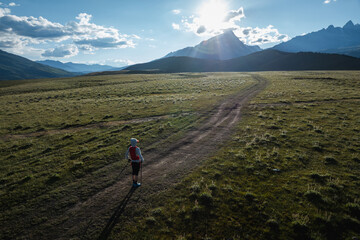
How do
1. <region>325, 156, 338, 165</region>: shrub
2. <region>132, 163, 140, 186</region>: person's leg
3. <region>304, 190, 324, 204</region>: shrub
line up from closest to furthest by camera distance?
1. <region>304, 190, 324, 204</region>: shrub
2. <region>132, 163, 140, 186</region>: person's leg
3. <region>325, 156, 338, 165</region>: shrub

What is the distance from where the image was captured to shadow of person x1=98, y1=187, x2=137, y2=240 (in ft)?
26.9

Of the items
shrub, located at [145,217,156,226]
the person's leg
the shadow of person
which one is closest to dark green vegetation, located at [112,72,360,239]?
shrub, located at [145,217,156,226]

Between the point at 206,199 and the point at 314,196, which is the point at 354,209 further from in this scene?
the point at 206,199

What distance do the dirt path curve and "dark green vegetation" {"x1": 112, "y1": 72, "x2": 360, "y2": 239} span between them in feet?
2.41

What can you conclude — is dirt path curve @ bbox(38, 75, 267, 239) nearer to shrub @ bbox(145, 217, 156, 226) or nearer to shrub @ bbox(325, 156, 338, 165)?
shrub @ bbox(145, 217, 156, 226)

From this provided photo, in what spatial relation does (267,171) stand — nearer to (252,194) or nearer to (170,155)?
(252,194)

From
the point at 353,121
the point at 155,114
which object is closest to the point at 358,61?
the point at 353,121

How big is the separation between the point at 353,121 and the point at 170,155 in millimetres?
24445

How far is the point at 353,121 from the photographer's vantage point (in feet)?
74.9

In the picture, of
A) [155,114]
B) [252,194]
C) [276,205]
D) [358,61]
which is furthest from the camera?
[358,61]

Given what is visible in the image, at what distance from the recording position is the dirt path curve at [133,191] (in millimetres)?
8562

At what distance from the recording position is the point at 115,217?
9.12 metres

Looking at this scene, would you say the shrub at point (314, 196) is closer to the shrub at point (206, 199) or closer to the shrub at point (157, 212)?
the shrub at point (206, 199)

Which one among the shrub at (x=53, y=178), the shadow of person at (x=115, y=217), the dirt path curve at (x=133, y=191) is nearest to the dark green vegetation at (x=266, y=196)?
the shadow of person at (x=115, y=217)
